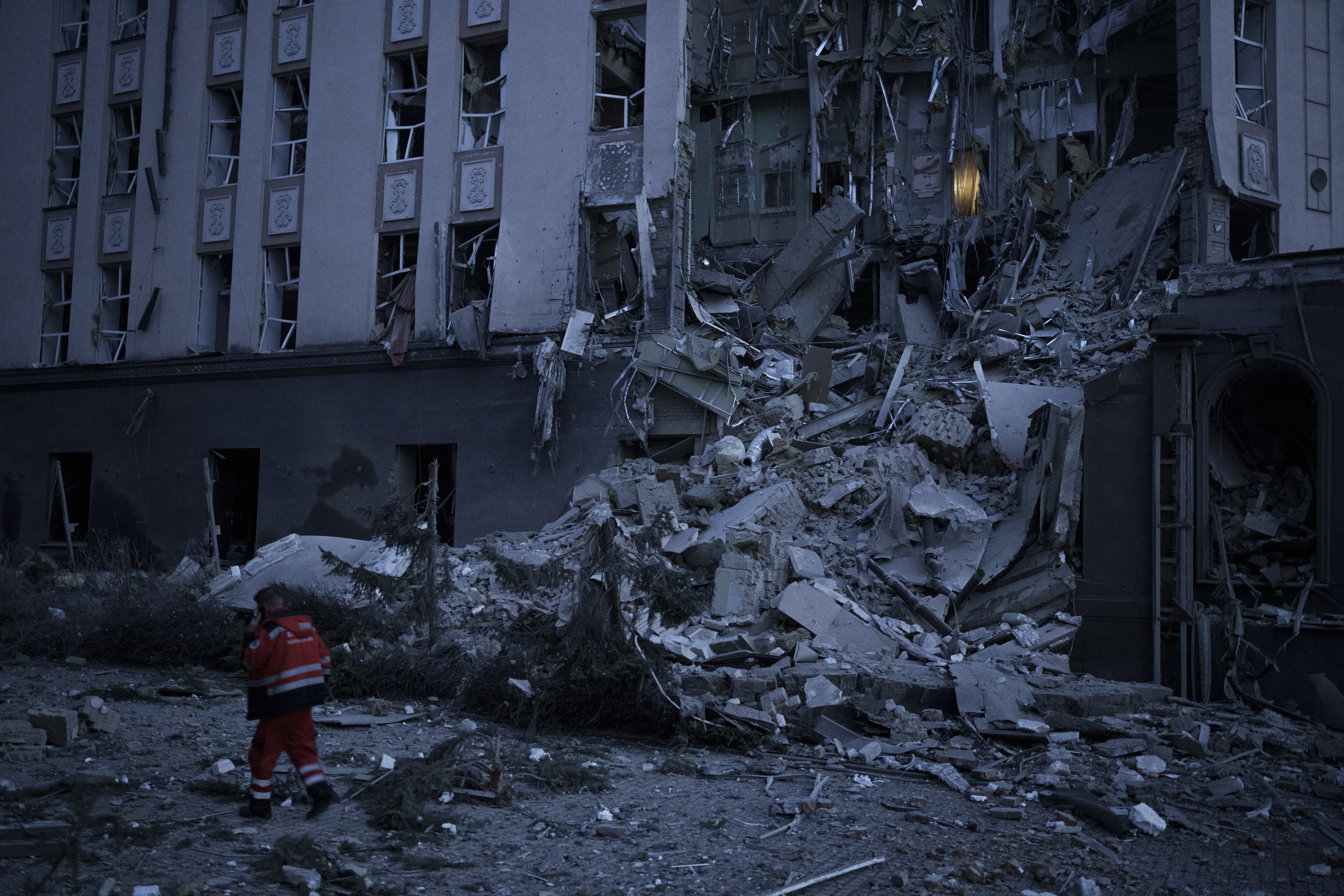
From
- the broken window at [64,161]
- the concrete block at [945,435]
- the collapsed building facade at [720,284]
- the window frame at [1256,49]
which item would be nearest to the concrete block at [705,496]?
the collapsed building facade at [720,284]

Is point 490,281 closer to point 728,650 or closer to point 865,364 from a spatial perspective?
point 865,364

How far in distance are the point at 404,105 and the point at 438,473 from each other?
6526 millimetres

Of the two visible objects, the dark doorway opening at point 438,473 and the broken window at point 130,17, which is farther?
the broken window at point 130,17

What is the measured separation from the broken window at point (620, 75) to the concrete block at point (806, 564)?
7.77 m

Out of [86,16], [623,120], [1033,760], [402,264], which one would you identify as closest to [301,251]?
[402,264]

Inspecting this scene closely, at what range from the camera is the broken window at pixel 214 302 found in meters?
18.5

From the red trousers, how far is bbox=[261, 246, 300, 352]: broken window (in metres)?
13.3

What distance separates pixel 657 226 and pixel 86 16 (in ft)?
47.3

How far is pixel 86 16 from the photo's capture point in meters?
20.8

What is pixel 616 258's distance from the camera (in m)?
15.7

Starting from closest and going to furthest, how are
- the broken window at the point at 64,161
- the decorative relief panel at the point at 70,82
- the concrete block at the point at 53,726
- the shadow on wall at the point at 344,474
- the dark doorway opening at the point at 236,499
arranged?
the concrete block at the point at 53,726
the shadow on wall at the point at 344,474
the dark doorway opening at the point at 236,499
the decorative relief panel at the point at 70,82
the broken window at the point at 64,161

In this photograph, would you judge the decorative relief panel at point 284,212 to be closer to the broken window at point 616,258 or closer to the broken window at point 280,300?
the broken window at point 280,300

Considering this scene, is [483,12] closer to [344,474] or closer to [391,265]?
[391,265]

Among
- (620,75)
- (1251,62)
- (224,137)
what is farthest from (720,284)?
(224,137)
